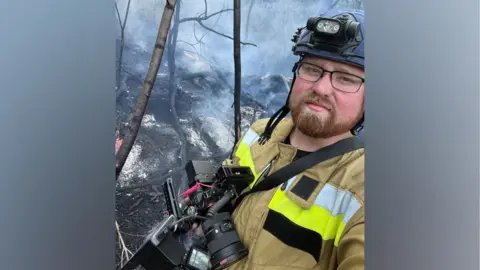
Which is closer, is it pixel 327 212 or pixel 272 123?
pixel 327 212

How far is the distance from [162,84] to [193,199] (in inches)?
16.8

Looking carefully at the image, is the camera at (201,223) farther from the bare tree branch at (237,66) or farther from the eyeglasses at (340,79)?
the eyeglasses at (340,79)

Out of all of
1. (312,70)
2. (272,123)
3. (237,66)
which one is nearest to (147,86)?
(237,66)

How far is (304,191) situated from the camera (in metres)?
1.35

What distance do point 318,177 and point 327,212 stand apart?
4.6 inches

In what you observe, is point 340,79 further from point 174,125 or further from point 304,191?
point 174,125

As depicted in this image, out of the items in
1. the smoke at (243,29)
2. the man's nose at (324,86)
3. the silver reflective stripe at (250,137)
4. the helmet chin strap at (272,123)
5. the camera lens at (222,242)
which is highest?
the smoke at (243,29)

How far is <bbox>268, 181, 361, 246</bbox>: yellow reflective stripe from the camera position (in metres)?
1.25

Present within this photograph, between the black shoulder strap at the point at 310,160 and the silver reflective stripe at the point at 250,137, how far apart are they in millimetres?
243
